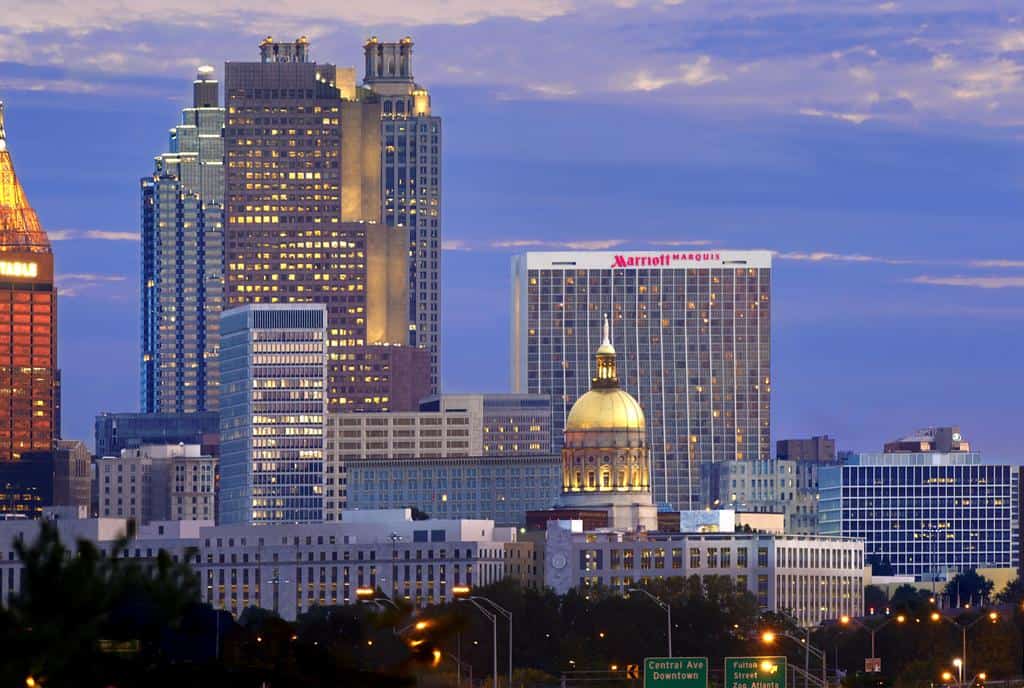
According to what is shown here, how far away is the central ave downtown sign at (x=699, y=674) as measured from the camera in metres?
131

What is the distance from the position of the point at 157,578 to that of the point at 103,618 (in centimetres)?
124

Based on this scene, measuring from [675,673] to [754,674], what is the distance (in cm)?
351

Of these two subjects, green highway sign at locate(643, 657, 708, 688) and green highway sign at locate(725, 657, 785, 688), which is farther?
green highway sign at locate(725, 657, 785, 688)

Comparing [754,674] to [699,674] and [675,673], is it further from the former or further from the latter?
[675,673]

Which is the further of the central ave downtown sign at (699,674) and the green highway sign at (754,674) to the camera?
the green highway sign at (754,674)

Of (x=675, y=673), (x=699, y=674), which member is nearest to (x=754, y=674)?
(x=699, y=674)

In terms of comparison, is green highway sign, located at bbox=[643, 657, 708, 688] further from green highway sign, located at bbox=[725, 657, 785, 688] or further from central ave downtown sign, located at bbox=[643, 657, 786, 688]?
green highway sign, located at bbox=[725, 657, 785, 688]

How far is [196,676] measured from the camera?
169ft

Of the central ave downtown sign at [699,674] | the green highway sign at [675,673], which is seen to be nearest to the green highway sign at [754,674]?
the central ave downtown sign at [699,674]

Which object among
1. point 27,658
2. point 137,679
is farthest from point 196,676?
point 27,658

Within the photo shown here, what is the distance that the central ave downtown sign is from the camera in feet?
430

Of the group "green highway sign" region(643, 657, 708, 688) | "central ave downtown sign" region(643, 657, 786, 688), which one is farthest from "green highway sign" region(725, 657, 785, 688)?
"green highway sign" region(643, 657, 708, 688)

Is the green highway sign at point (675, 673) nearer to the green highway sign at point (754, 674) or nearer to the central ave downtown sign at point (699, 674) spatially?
the central ave downtown sign at point (699, 674)

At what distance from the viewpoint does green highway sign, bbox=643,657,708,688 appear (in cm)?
13112
